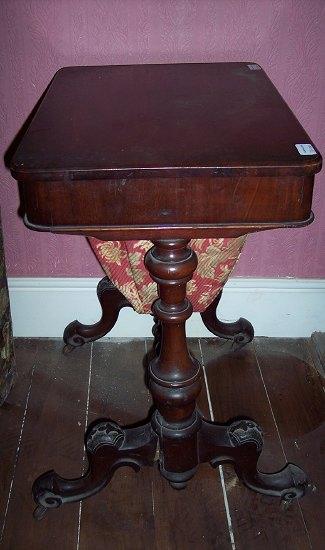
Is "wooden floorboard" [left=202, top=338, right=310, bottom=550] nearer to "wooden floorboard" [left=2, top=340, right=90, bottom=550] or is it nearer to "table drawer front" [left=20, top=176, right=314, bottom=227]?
"wooden floorboard" [left=2, top=340, right=90, bottom=550]

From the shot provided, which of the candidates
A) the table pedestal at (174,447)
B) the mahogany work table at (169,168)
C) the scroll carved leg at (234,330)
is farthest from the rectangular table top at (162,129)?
the scroll carved leg at (234,330)

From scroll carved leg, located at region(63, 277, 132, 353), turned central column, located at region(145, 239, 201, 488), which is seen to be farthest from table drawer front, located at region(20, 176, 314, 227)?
scroll carved leg, located at region(63, 277, 132, 353)

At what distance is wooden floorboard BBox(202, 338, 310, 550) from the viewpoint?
118 centimetres

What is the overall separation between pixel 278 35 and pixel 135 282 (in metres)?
0.61

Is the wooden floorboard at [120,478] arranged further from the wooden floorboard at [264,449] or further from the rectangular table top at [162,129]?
the rectangular table top at [162,129]

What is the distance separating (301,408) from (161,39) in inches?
36.5

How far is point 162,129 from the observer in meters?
0.86

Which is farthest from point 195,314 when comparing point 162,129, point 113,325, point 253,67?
point 162,129

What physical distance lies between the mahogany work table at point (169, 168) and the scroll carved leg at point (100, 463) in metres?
0.07

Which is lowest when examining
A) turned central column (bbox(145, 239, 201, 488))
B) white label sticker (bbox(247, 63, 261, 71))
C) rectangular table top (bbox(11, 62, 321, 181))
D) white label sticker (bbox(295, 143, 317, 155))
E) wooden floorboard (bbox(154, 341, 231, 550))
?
wooden floorboard (bbox(154, 341, 231, 550))

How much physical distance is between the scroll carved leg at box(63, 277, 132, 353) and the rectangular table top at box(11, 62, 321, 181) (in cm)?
54

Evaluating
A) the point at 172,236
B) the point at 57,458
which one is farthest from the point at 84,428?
the point at 172,236

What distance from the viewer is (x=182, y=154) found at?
→ 79 cm

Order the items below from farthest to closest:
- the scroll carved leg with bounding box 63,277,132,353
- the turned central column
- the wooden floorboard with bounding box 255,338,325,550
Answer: the scroll carved leg with bounding box 63,277,132,353
the wooden floorboard with bounding box 255,338,325,550
the turned central column
